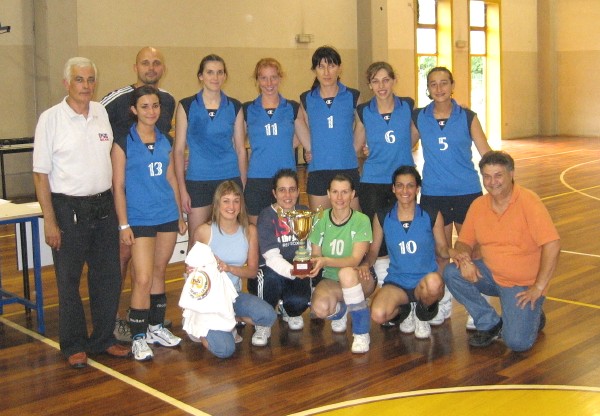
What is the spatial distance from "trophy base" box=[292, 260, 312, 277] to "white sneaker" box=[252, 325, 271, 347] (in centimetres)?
43

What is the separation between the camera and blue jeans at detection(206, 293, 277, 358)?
4.50 m

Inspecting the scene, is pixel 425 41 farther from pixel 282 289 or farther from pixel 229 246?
pixel 229 246

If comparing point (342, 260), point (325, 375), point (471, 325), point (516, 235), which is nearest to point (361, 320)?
point (342, 260)

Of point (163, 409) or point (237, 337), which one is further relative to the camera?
point (237, 337)

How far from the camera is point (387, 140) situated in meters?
5.06

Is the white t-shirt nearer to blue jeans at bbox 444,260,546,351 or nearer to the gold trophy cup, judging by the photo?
the gold trophy cup

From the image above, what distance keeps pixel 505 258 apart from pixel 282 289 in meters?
1.38

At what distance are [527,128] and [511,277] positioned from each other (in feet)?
59.0

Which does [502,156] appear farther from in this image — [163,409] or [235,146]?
[163,409]

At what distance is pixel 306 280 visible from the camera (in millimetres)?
4988

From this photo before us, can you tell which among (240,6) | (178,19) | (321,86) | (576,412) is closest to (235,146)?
(321,86)

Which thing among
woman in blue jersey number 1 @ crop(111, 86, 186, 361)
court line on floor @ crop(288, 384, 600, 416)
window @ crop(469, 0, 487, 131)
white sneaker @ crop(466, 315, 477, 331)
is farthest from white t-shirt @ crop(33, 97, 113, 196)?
window @ crop(469, 0, 487, 131)

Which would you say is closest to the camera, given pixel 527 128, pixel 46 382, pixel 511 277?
pixel 46 382

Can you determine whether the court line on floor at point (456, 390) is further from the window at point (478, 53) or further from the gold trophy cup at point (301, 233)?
the window at point (478, 53)
